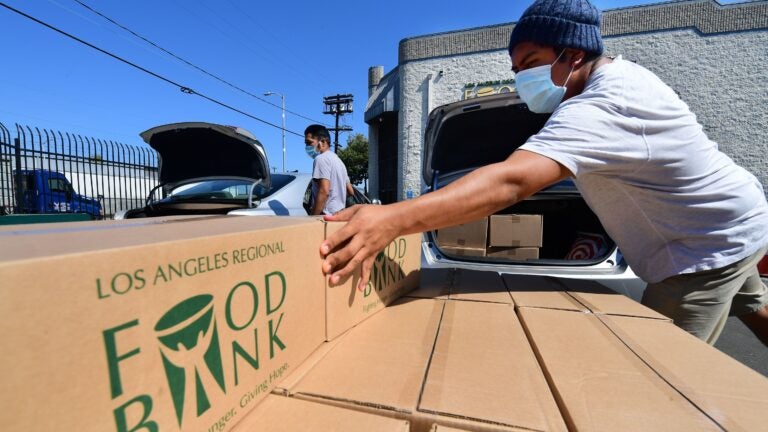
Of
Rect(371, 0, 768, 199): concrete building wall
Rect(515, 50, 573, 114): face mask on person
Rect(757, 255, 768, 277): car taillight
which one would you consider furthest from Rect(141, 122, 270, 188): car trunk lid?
Rect(371, 0, 768, 199): concrete building wall

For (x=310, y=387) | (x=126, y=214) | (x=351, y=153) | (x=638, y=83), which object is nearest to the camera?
(x=310, y=387)

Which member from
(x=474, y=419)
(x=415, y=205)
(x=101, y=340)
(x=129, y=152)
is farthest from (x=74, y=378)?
(x=129, y=152)

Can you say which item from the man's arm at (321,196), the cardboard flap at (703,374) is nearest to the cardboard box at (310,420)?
the cardboard flap at (703,374)

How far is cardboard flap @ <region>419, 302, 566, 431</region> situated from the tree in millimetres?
26650

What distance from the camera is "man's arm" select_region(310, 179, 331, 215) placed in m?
3.73

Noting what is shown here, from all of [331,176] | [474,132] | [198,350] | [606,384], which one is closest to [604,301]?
[606,384]

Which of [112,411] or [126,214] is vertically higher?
[126,214]

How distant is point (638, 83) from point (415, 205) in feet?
2.97

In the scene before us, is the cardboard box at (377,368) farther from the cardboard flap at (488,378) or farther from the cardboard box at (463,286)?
the cardboard box at (463,286)

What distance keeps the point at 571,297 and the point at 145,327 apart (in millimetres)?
1507

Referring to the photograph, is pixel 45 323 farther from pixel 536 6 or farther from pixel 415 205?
pixel 536 6

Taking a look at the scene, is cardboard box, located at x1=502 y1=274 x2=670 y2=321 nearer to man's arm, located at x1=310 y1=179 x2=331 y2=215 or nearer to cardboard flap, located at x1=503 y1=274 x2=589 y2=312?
cardboard flap, located at x1=503 y1=274 x2=589 y2=312

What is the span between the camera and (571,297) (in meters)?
1.49

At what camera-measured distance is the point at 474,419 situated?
0.66 m
